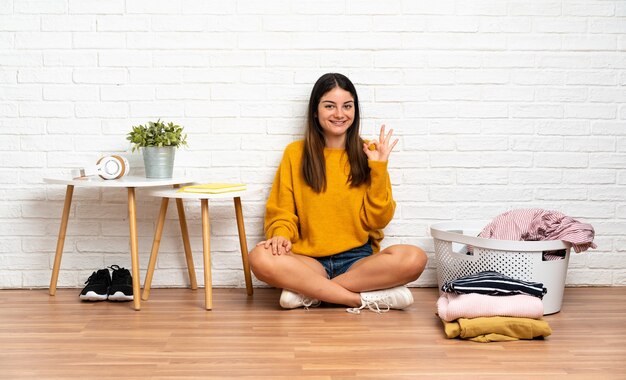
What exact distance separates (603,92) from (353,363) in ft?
6.63

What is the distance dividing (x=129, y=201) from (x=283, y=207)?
26.9 inches

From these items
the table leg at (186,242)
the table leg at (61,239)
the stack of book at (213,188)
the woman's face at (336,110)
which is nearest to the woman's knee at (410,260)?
the woman's face at (336,110)

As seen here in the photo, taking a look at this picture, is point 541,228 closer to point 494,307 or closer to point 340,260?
point 494,307

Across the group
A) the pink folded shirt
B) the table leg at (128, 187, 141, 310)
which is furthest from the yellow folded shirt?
the table leg at (128, 187, 141, 310)

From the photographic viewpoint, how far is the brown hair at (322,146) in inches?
130

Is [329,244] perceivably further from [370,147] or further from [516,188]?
[516,188]

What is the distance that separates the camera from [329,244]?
3291 millimetres

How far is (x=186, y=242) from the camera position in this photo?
3.44m

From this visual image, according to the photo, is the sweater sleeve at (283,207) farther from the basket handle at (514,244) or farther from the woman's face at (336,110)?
the basket handle at (514,244)

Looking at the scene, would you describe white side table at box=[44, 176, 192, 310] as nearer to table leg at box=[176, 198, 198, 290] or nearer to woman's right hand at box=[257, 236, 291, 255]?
table leg at box=[176, 198, 198, 290]

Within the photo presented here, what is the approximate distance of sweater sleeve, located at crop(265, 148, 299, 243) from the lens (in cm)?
327

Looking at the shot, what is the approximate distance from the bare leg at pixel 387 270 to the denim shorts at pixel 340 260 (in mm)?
158

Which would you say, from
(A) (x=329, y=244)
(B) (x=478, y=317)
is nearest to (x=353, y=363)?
Answer: (B) (x=478, y=317)

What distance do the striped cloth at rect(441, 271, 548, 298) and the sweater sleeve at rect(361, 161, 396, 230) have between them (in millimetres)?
614
